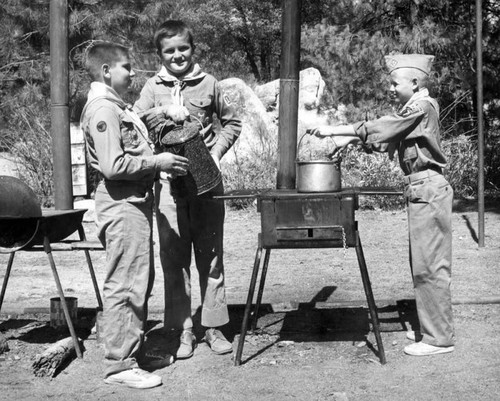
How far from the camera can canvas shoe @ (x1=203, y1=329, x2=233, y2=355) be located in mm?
4914

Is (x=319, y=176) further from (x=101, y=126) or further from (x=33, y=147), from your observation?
(x=33, y=147)

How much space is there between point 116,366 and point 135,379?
126 millimetres

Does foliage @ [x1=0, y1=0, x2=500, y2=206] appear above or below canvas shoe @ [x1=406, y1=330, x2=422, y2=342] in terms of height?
above

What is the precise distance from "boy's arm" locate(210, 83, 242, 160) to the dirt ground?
128cm

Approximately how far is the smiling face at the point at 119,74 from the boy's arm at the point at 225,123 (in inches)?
31.7

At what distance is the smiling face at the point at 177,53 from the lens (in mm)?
4820

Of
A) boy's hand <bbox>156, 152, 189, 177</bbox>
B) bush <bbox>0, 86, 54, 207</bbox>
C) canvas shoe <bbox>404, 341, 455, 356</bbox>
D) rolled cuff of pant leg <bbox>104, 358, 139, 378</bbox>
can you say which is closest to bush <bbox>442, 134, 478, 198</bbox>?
bush <bbox>0, 86, 54, 207</bbox>

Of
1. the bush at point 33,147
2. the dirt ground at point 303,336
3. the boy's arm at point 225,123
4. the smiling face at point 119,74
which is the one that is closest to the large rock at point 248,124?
the bush at point 33,147

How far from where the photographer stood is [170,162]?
4293 mm

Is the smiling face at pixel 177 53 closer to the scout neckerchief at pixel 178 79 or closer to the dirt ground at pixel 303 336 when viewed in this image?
the scout neckerchief at pixel 178 79

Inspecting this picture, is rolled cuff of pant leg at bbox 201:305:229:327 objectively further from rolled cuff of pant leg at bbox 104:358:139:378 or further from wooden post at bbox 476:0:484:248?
wooden post at bbox 476:0:484:248

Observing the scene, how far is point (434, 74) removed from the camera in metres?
10.3

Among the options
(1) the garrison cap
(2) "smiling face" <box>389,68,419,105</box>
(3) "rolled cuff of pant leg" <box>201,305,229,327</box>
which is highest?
(1) the garrison cap

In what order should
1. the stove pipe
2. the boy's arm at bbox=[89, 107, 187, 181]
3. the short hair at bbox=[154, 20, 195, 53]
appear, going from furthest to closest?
the stove pipe → the short hair at bbox=[154, 20, 195, 53] → the boy's arm at bbox=[89, 107, 187, 181]
